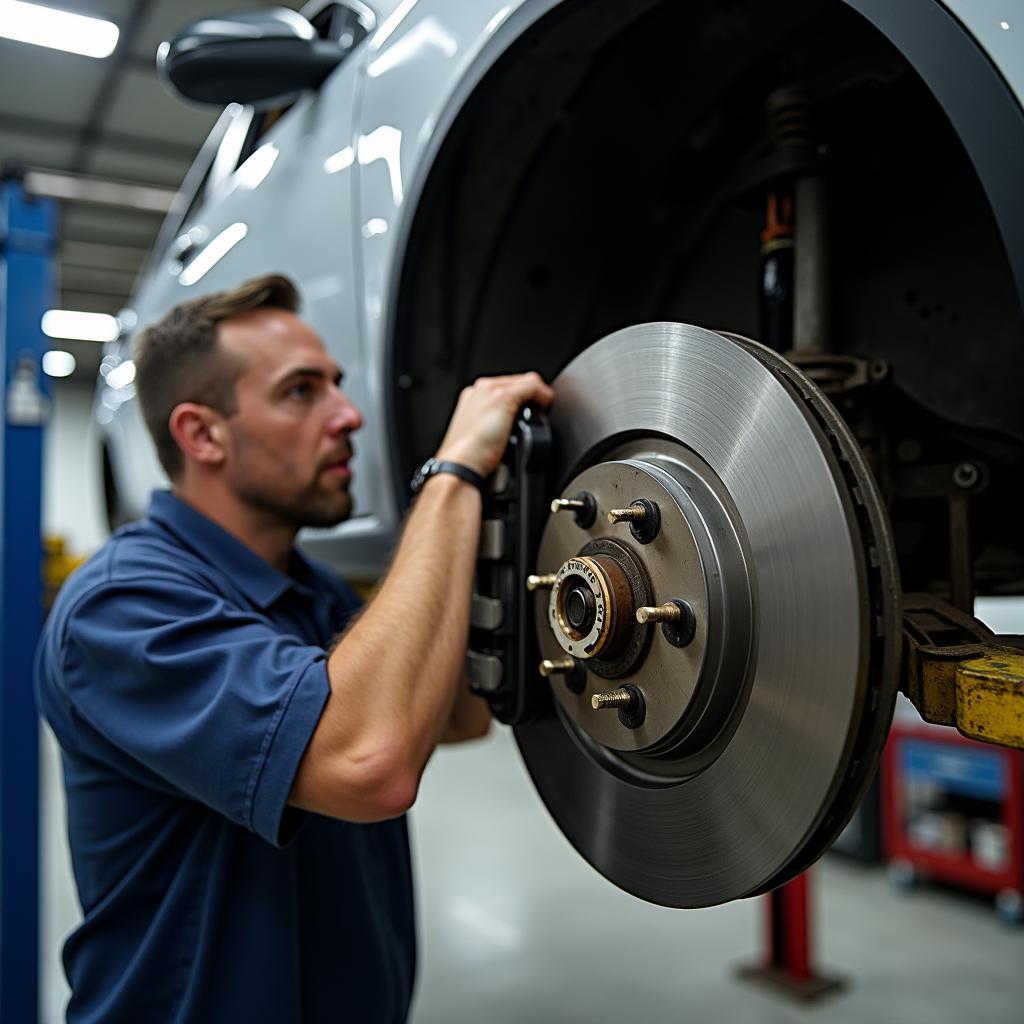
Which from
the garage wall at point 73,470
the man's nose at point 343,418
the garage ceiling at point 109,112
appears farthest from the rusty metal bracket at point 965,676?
the garage wall at point 73,470

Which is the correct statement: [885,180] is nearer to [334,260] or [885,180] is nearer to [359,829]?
[334,260]

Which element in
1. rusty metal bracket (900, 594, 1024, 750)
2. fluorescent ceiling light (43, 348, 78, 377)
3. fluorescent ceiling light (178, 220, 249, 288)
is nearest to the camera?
rusty metal bracket (900, 594, 1024, 750)

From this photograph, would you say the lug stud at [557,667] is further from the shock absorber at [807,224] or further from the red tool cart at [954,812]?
the red tool cart at [954,812]

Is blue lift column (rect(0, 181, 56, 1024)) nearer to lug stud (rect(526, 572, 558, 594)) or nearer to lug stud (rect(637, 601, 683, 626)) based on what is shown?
lug stud (rect(526, 572, 558, 594))

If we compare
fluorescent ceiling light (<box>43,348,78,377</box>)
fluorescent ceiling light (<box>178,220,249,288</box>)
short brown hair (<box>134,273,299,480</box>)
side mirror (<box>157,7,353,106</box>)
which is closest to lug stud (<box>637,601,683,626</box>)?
short brown hair (<box>134,273,299,480</box>)

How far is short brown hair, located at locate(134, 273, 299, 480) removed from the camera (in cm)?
97

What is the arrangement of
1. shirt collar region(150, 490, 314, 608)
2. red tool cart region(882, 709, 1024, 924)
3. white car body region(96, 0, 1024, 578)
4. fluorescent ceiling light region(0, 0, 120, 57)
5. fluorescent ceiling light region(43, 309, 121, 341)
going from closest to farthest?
1. white car body region(96, 0, 1024, 578)
2. shirt collar region(150, 490, 314, 608)
3. red tool cart region(882, 709, 1024, 924)
4. fluorescent ceiling light region(0, 0, 120, 57)
5. fluorescent ceiling light region(43, 309, 121, 341)

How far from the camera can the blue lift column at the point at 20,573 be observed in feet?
4.90

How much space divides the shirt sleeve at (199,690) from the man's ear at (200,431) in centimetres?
19

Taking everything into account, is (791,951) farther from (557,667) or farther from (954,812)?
(557,667)

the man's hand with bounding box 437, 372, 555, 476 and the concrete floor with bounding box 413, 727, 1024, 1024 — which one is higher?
the man's hand with bounding box 437, 372, 555, 476

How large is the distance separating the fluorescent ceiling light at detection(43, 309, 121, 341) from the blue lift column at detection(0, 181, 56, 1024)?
A: 20.9ft

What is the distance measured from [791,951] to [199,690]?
176cm

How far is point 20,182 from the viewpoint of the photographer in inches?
63.2
